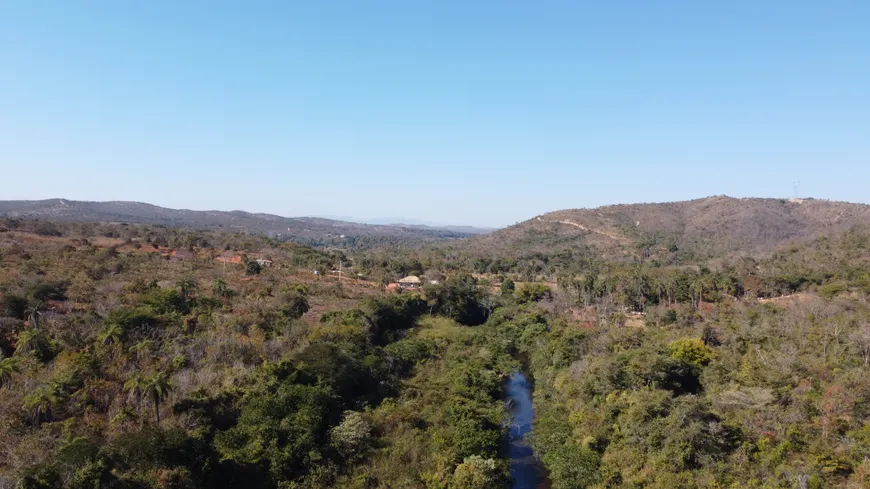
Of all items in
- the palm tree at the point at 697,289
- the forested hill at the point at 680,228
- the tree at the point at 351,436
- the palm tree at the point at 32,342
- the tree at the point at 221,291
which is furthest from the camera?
the forested hill at the point at 680,228

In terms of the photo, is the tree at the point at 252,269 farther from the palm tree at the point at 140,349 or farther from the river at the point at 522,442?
the river at the point at 522,442

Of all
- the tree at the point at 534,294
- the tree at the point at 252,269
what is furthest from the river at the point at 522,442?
the tree at the point at 252,269

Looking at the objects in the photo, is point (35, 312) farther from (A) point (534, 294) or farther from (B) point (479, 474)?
(A) point (534, 294)

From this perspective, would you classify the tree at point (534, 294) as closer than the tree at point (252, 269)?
No

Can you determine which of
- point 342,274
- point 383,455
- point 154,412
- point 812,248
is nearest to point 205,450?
point 154,412

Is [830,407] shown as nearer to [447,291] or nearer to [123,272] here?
[447,291]

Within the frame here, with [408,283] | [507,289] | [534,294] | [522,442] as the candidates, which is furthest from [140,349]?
[507,289]
